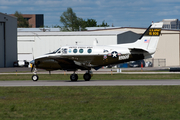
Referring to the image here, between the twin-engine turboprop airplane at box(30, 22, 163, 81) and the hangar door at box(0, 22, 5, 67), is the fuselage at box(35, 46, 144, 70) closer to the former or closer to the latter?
the twin-engine turboprop airplane at box(30, 22, 163, 81)

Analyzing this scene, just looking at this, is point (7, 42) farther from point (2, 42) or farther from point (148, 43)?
point (148, 43)

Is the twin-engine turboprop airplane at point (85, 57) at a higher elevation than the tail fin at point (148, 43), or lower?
lower

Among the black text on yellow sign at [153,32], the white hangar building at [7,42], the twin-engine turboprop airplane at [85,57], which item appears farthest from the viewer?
the white hangar building at [7,42]
